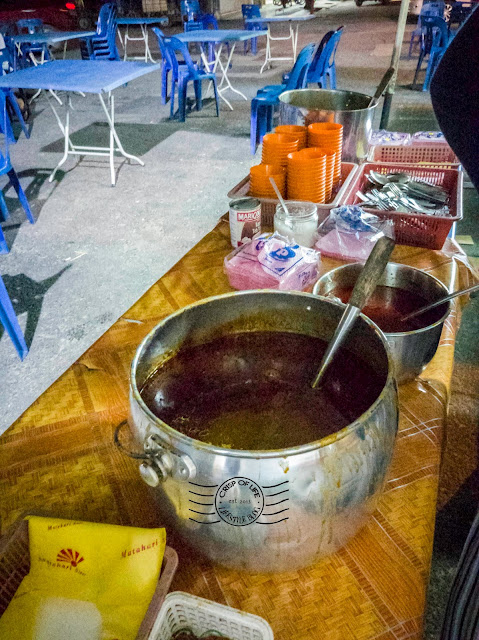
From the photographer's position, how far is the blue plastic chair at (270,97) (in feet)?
15.0

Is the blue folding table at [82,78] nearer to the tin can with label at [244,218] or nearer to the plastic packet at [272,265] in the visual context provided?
the tin can with label at [244,218]

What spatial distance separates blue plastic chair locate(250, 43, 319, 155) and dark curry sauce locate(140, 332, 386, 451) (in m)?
4.38

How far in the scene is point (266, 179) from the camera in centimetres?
166

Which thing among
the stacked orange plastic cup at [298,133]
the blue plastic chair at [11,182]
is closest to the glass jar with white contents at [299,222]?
the stacked orange plastic cup at [298,133]

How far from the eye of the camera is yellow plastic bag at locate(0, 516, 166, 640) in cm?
64

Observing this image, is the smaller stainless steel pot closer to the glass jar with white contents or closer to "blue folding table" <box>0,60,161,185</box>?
the glass jar with white contents

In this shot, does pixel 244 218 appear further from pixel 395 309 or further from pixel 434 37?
pixel 434 37

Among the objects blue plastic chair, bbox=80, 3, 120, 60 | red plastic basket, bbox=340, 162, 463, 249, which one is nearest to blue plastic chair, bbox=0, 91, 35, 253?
red plastic basket, bbox=340, 162, 463, 249

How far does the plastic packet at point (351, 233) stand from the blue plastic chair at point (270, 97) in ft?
11.6

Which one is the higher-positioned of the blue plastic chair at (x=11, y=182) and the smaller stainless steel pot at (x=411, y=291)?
the smaller stainless steel pot at (x=411, y=291)

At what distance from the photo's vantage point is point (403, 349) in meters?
0.98

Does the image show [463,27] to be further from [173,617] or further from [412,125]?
[412,125]

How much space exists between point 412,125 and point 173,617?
6.27 m

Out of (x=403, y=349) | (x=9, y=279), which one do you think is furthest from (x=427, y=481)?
(x=9, y=279)
